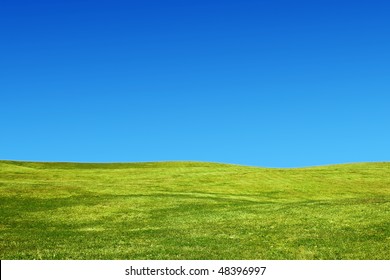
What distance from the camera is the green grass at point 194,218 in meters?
27.2

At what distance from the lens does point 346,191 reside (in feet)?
248

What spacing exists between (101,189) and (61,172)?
29658 millimetres

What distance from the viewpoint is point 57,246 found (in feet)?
98.4

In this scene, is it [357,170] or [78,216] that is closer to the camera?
[78,216]

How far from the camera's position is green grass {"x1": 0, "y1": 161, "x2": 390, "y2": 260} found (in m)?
27.2

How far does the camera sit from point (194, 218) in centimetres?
4375

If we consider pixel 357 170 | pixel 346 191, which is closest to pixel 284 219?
pixel 346 191

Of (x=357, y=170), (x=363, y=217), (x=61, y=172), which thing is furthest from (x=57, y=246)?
(x=357, y=170)
